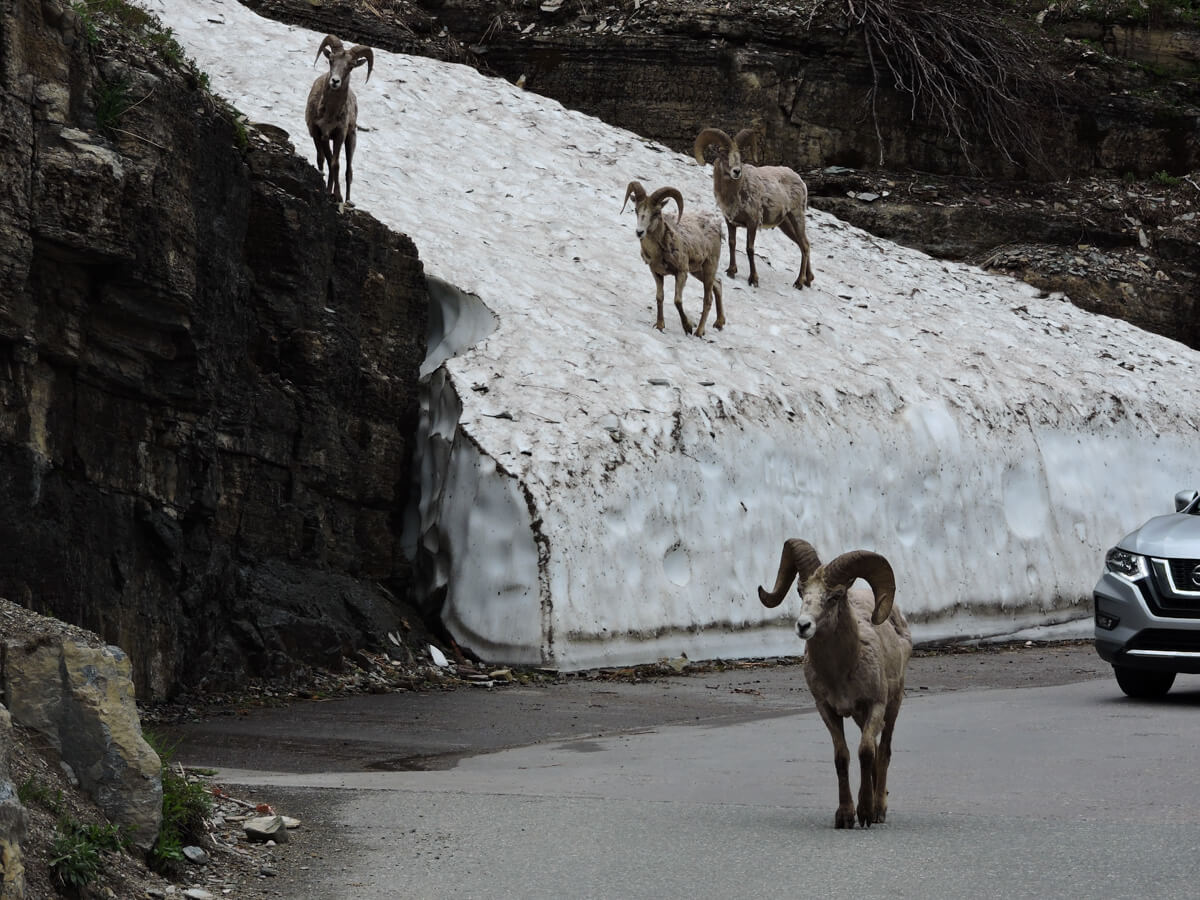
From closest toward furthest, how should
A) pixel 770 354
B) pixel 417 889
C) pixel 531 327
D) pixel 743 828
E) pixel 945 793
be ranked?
pixel 417 889 < pixel 743 828 < pixel 945 793 < pixel 531 327 < pixel 770 354

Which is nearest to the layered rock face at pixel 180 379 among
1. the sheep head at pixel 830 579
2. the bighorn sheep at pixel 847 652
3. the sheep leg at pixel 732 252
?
the sheep head at pixel 830 579

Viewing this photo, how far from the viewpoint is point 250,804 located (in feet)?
26.0

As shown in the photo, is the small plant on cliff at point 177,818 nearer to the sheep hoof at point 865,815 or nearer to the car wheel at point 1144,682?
the sheep hoof at point 865,815

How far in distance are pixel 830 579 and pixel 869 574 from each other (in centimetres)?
25

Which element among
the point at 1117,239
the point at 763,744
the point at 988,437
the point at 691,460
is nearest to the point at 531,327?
the point at 691,460

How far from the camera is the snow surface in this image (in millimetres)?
16312

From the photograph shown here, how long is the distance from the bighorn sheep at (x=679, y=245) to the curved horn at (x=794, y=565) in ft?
35.3

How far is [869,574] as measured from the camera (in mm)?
8227

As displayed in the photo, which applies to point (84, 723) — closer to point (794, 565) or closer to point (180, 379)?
point (794, 565)

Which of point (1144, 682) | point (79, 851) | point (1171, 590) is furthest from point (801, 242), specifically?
point (79, 851)

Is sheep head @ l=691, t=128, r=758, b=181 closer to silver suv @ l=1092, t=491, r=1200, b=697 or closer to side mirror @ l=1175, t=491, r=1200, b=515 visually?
side mirror @ l=1175, t=491, r=1200, b=515

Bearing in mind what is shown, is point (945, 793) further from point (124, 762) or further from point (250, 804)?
point (124, 762)

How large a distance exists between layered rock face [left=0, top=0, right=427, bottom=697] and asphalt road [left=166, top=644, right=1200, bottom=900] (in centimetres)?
144

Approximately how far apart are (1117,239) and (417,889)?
25901 mm
